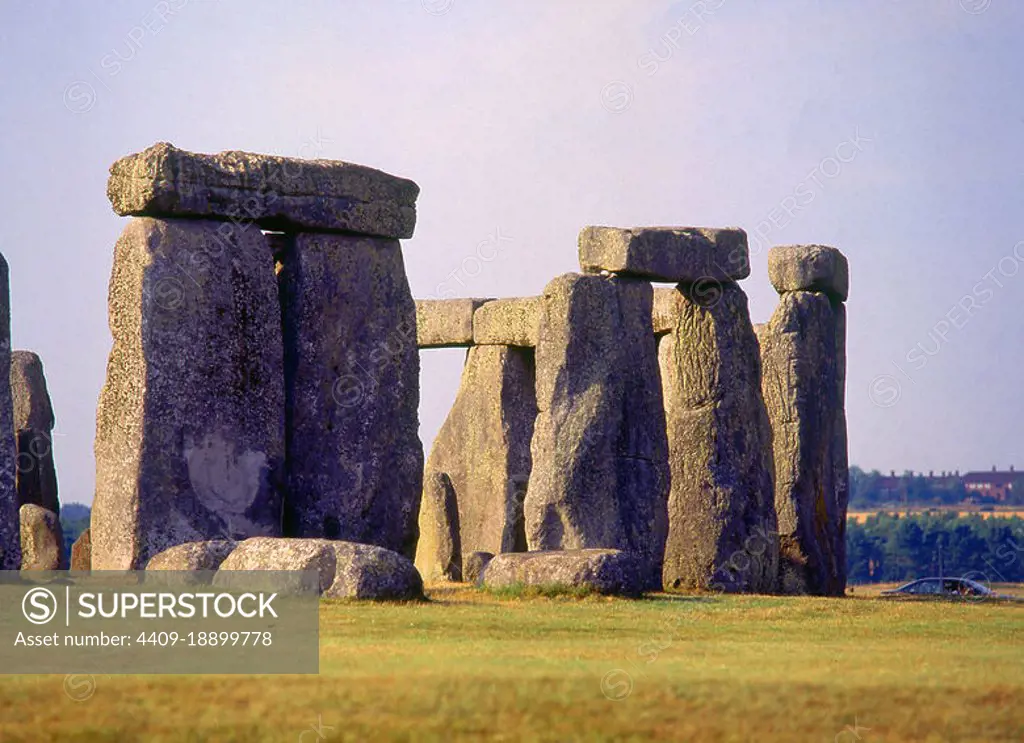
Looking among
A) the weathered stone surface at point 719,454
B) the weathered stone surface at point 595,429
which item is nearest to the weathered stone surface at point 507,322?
the weathered stone surface at point 719,454

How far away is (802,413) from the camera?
23.7m

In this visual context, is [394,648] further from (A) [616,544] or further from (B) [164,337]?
(A) [616,544]

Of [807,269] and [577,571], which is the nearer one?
[577,571]

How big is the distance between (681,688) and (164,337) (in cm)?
835

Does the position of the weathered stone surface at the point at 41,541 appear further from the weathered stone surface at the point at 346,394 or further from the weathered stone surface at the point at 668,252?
the weathered stone surface at the point at 668,252

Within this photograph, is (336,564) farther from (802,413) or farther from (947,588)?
(947,588)

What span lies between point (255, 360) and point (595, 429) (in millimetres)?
3548

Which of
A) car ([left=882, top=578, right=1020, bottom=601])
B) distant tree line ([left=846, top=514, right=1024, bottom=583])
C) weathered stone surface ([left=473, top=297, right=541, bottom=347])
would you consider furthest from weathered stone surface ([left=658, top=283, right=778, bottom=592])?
distant tree line ([left=846, top=514, right=1024, bottom=583])

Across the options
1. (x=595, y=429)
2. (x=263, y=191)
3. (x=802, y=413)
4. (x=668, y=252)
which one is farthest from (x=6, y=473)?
(x=802, y=413)

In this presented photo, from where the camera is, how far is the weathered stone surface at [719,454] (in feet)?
70.5

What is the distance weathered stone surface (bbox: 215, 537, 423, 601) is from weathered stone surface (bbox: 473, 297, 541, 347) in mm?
10992

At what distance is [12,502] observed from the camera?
16.4m

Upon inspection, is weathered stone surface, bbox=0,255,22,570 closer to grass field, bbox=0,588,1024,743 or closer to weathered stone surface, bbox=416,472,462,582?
grass field, bbox=0,588,1024,743

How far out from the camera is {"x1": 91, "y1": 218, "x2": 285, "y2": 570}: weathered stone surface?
1806 centimetres
